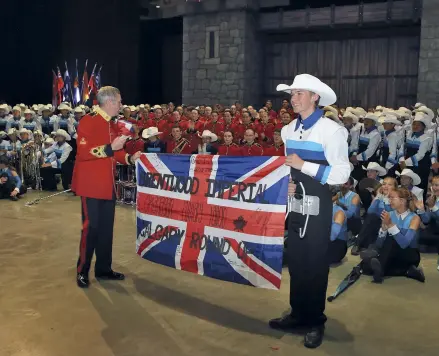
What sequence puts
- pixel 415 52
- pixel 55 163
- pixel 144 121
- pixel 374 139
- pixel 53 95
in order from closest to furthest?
pixel 374 139 < pixel 55 163 < pixel 144 121 < pixel 415 52 < pixel 53 95

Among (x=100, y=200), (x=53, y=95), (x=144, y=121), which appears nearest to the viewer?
(x=100, y=200)

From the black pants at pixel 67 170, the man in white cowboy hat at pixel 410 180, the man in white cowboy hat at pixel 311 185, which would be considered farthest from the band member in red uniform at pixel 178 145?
the man in white cowboy hat at pixel 311 185

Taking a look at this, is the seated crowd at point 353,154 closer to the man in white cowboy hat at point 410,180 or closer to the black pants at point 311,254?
the man in white cowboy hat at point 410,180

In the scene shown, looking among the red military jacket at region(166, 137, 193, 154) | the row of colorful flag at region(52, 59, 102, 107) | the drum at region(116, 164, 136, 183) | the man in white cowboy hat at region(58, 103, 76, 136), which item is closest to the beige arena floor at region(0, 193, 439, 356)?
the red military jacket at region(166, 137, 193, 154)

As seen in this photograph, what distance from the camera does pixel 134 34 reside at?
2038 cm

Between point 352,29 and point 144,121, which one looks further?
point 352,29

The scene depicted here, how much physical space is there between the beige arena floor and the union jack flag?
0.35 metres

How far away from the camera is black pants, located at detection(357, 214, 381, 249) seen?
6.19 metres

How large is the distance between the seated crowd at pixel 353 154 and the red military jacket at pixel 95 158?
322 millimetres

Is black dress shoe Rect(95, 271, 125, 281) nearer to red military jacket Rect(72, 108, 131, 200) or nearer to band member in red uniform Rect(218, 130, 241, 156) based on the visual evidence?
red military jacket Rect(72, 108, 131, 200)

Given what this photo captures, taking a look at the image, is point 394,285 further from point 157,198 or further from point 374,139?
point 374,139

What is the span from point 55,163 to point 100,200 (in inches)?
251

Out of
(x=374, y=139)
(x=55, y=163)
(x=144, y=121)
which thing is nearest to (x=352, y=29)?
(x=144, y=121)

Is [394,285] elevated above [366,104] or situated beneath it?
situated beneath
